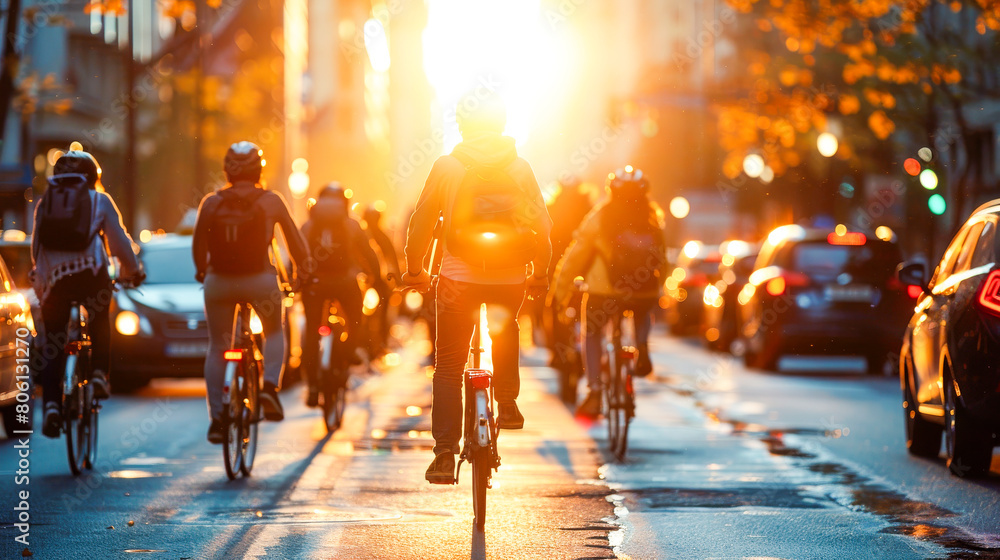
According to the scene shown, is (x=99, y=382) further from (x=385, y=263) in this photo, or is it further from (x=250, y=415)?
(x=385, y=263)

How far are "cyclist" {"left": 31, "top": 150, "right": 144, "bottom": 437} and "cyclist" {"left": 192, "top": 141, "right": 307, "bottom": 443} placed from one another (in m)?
0.54

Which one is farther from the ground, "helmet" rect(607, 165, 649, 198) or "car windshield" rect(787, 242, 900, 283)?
"helmet" rect(607, 165, 649, 198)

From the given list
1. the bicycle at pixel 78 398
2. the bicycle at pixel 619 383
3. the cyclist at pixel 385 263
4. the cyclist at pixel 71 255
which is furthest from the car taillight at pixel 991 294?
the bicycle at pixel 78 398

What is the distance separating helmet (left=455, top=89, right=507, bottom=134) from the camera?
25.2 feet

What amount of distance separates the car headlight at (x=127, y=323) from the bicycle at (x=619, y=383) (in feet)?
21.8

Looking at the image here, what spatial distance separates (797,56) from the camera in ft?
136

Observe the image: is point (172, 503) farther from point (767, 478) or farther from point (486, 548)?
point (767, 478)

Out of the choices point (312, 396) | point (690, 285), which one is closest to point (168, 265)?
point (312, 396)

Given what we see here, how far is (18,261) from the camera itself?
16.5 m

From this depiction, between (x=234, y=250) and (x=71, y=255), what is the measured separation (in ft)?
3.11

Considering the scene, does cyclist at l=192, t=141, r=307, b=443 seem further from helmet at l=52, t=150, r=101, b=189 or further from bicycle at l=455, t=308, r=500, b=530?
bicycle at l=455, t=308, r=500, b=530

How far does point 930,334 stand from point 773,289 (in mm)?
10074

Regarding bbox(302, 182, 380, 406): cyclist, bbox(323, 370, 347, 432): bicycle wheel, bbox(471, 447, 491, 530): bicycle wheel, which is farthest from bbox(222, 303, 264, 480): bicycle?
bbox(302, 182, 380, 406): cyclist

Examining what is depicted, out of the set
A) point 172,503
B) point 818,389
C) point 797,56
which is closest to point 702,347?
point 818,389
